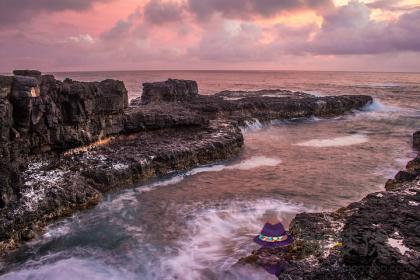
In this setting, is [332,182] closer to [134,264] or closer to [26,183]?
[134,264]

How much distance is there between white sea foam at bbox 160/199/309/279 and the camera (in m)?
14.1

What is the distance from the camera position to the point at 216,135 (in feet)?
104

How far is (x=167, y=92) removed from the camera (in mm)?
51188

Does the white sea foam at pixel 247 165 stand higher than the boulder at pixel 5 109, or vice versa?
the boulder at pixel 5 109

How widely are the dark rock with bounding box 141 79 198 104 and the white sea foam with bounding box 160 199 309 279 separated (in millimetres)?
32330

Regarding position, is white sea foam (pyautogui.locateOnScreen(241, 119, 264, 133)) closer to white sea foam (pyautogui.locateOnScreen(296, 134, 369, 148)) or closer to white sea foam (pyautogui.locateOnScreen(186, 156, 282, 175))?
white sea foam (pyautogui.locateOnScreen(296, 134, 369, 148))

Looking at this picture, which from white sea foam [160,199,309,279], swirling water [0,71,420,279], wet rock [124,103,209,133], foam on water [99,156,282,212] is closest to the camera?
white sea foam [160,199,309,279]

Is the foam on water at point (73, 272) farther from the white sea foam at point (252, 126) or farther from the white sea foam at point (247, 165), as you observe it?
the white sea foam at point (252, 126)

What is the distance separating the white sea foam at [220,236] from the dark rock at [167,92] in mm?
32330

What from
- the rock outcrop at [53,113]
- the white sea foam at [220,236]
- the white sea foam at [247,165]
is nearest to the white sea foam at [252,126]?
the white sea foam at [247,165]

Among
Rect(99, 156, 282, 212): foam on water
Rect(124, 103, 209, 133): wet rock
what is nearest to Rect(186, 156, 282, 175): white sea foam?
Rect(99, 156, 282, 212): foam on water

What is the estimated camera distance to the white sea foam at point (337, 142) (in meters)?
35.4

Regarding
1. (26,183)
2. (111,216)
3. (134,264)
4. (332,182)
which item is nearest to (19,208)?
(26,183)

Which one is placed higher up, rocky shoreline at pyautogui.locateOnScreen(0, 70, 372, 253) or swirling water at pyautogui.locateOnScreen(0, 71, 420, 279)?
rocky shoreline at pyautogui.locateOnScreen(0, 70, 372, 253)
